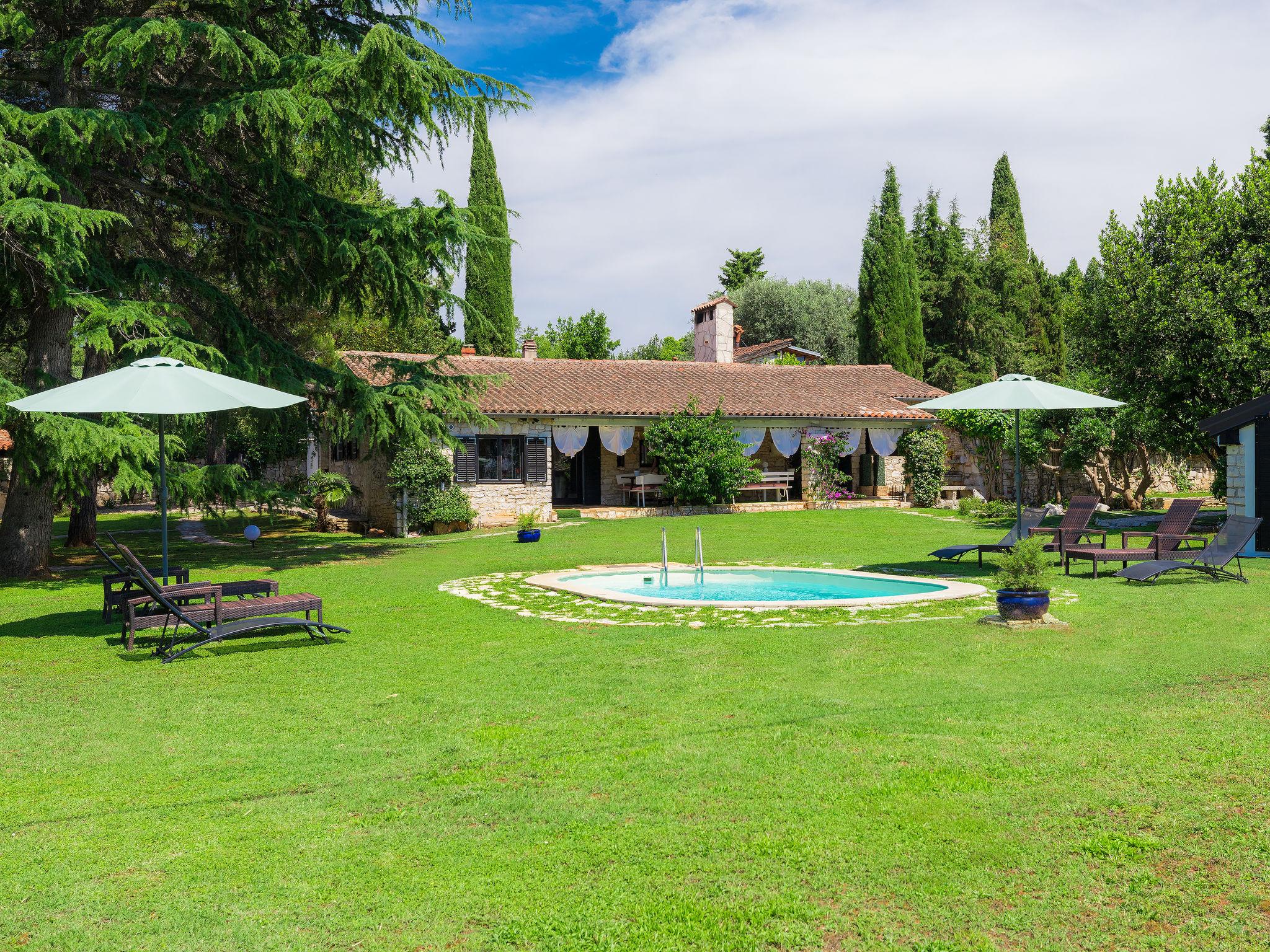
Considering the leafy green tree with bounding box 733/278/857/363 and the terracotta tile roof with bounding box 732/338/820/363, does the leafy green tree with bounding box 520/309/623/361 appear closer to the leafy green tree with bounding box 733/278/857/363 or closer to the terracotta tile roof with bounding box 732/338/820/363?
the terracotta tile roof with bounding box 732/338/820/363

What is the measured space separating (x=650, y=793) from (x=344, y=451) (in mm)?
24235

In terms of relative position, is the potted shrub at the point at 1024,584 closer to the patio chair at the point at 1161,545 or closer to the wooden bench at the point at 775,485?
the patio chair at the point at 1161,545

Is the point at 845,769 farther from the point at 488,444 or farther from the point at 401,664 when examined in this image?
the point at 488,444

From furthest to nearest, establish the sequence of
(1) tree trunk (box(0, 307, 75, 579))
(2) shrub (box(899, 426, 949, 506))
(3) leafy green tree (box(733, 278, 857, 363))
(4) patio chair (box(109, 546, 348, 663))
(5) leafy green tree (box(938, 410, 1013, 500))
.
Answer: (3) leafy green tree (box(733, 278, 857, 363)) → (2) shrub (box(899, 426, 949, 506)) → (5) leafy green tree (box(938, 410, 1013, 500)) → (1) tree trunk (box(0, 307, 75, 579)) → (4) patio chair (box(109, 546, 348, 663))

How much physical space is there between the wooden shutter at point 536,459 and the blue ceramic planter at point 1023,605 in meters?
17.8

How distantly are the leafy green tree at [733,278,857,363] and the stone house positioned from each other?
1661 cm

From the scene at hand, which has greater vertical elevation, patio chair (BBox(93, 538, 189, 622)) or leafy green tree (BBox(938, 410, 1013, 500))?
leafy green tree (BBox(938, 410, 1013, 500))

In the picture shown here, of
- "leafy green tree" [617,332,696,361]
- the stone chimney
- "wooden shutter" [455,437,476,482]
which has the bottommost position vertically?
"wooden shutter" [455,437,476,482]

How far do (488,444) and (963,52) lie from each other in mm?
14746

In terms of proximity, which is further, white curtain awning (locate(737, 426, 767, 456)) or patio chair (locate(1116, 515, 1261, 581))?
white curtain awning (locate(737, 426, 767, 456))

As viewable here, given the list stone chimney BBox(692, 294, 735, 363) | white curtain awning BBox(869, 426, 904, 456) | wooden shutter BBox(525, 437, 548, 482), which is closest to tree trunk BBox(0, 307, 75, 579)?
wooden shutter BBox(525, 437, 548, 482)

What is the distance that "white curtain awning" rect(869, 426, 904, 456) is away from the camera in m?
29.6

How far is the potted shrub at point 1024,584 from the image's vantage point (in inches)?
352

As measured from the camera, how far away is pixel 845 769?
4949mm
